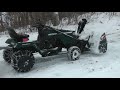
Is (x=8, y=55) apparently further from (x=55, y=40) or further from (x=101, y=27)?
(x=101, y=27)

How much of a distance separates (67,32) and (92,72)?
200 cm

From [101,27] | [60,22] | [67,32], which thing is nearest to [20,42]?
[67,32]

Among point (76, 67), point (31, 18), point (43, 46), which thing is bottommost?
point (76, 67)

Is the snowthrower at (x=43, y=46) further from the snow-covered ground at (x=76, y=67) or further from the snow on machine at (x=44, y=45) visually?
the snow-covered ground at (x=76, y=67)

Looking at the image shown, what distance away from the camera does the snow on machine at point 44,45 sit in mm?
7395

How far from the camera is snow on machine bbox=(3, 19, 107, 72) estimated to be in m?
7.39

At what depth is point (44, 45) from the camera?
8250 mm

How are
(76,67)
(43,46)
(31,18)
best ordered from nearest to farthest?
1. (76,67)
2. (43,46)
3. (31,18)

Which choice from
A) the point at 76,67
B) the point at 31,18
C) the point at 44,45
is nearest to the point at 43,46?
the point at 44,45

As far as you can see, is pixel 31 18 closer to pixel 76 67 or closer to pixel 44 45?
pixel 44 45

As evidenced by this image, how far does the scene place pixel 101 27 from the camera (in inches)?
511

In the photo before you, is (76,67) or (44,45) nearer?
(76,67)

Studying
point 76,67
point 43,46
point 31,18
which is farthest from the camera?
point 31,18

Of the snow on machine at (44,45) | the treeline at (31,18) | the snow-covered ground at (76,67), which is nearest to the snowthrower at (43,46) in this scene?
the snow on machine at (44,45)
